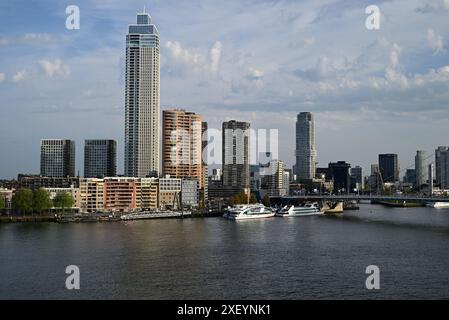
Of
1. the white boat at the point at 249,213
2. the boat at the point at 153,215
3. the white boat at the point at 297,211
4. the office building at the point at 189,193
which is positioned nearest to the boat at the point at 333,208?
the white boat at the point at 297,211

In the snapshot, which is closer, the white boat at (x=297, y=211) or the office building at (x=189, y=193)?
the white boat at (x=297, y=211)

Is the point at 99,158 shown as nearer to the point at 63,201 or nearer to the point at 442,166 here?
the point at 63,201

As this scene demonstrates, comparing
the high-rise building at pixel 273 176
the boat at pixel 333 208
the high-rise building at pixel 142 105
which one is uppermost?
the high-rise building at pixel 142 105

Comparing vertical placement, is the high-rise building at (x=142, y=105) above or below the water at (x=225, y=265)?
above

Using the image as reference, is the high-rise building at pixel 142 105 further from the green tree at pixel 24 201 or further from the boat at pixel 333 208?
the green tree at pixel 24 201

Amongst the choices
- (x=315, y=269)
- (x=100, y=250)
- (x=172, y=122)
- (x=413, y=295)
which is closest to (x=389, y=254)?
(x=315, y=269)
